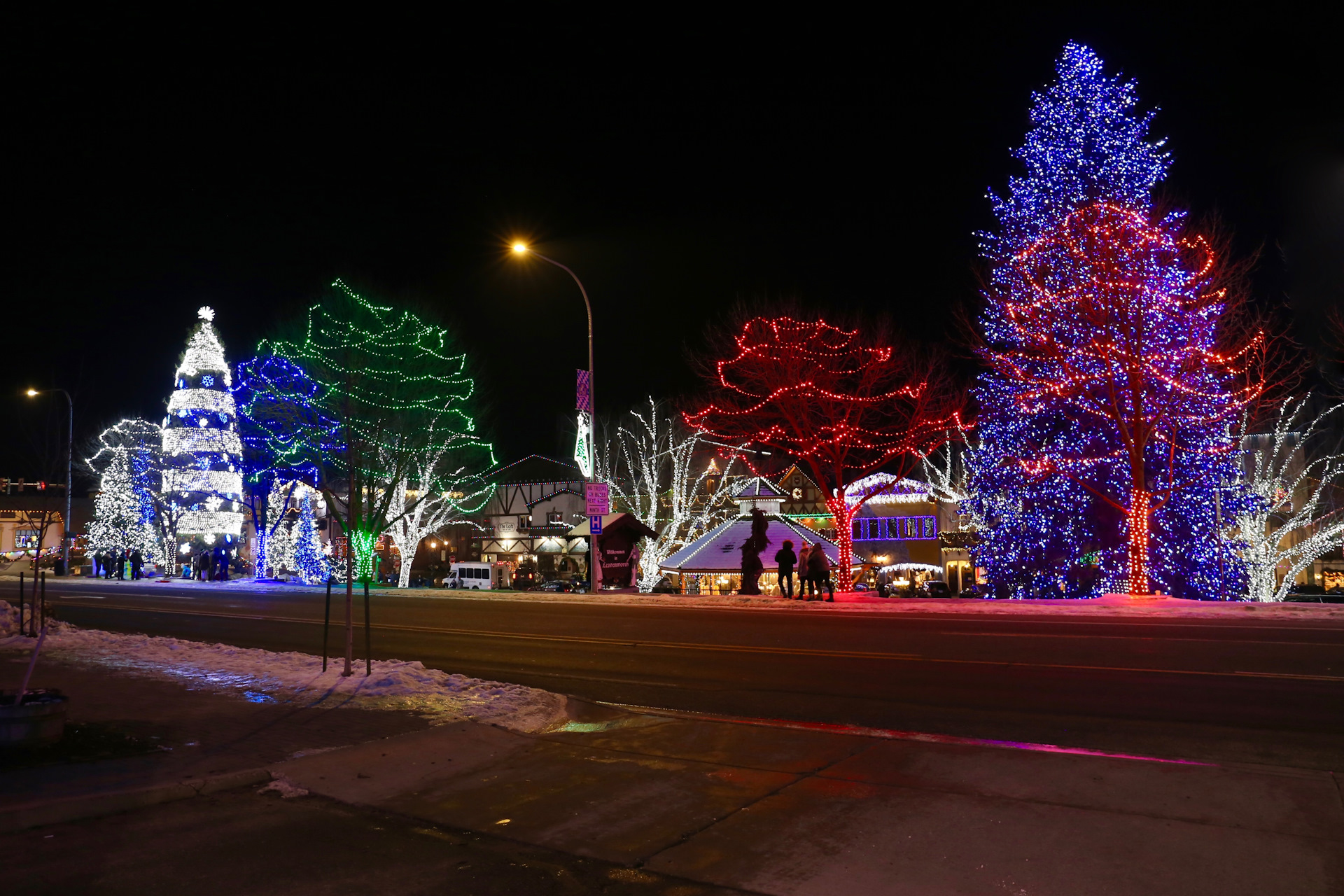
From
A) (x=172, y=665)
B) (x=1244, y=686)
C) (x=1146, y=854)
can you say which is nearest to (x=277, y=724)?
(x=172, y=665)

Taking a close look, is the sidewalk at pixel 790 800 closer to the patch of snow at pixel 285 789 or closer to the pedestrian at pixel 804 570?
the patch of snow at pixel 285 789

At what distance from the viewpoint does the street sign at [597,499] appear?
1050 inches

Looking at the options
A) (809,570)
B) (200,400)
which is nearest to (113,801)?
(809,570)

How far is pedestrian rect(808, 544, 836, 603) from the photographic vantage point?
22594 millimetres

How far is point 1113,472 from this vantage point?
2522 cm

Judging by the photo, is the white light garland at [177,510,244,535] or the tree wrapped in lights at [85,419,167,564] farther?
the tree wrapped in lights at [85,419,167,564]

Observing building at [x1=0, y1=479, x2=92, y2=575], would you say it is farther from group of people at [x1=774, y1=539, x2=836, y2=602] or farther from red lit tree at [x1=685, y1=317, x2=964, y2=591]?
group of people at [x1=774, y1=539, x2=836, y2=602]

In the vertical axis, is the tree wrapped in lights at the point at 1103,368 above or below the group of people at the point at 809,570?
above

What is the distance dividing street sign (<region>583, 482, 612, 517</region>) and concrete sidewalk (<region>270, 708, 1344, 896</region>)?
18.8 meters

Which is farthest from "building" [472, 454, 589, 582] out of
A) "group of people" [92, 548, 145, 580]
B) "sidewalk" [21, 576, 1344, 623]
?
"sidewalk" [21, 576, 1344, 623]

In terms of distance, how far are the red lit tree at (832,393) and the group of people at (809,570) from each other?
363cm

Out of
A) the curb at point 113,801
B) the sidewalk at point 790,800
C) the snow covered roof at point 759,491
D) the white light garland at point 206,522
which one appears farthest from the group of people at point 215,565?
the curb at point 113,801

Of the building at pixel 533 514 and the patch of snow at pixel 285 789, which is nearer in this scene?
the patch of snow at pixel 285 789

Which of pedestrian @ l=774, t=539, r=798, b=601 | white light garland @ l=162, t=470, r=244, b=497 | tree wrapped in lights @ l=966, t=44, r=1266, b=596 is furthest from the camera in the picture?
white light garland @ l=162, t=470, r=244, b=497
